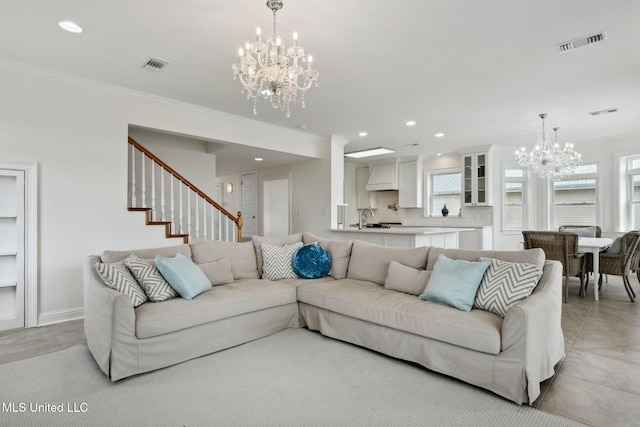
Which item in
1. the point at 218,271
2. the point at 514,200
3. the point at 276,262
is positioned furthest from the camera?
the point at 514,200

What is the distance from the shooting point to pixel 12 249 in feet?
11.6

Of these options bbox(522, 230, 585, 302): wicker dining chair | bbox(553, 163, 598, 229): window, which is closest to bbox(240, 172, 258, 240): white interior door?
bbox(522, 230, 585, 302): wicker dining chair

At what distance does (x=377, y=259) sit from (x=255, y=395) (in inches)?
71.2

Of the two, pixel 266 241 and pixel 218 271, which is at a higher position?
pixel 266 241

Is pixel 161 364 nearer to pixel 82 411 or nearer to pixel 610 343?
pixel 82 411

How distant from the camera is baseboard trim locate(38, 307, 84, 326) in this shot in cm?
361

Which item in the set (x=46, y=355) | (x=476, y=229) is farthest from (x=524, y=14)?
(x=476, y=229)

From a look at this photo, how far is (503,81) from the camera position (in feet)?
12.8

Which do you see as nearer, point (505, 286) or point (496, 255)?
point (505, 286)

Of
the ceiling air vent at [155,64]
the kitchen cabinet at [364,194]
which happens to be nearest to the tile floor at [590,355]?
the ceiling air vent at [155,64]

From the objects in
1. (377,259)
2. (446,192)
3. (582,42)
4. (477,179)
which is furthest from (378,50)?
(446,192)

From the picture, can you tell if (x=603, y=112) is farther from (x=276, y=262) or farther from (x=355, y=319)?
(x=276, y=262)

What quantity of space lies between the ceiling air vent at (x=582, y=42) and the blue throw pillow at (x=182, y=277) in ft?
12.5

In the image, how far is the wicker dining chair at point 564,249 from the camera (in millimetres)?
4422
